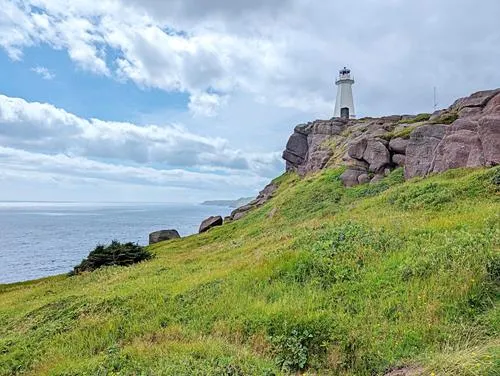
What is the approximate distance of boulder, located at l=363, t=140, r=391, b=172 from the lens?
34.6 m

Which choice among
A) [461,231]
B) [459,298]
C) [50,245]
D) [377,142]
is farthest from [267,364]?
[50,245]

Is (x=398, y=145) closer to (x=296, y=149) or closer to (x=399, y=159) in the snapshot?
(x=399, y=159)

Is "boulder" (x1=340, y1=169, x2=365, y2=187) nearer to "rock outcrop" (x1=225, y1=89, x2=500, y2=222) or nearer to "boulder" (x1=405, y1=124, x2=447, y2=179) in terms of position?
"rock outcrop" (x1=225, y1=89, x2=500, y2=222)

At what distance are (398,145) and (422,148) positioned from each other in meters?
5.37

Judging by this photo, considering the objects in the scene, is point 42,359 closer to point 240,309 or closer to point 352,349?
point 240,309

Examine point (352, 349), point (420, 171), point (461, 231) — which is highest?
point (420, 171)

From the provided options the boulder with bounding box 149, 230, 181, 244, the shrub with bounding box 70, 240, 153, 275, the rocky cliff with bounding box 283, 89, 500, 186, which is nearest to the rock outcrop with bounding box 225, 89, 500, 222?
the rocky cliff with bounding box 283, 89, 500, 186

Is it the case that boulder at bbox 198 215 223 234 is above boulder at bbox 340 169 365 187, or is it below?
below

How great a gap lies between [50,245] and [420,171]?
75.8 metres

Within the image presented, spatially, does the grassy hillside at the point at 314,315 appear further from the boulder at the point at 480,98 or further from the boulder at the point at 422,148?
the boulder at the point at 480,98

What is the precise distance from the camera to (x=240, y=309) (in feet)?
35.9

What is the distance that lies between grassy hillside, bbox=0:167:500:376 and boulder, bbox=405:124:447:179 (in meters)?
11.8

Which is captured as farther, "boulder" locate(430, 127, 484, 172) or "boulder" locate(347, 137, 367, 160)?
"boulder" locate(347, 137, 367, 160)

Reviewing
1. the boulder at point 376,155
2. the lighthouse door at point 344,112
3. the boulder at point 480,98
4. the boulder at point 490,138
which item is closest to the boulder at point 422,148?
the boulder at point 480,98
